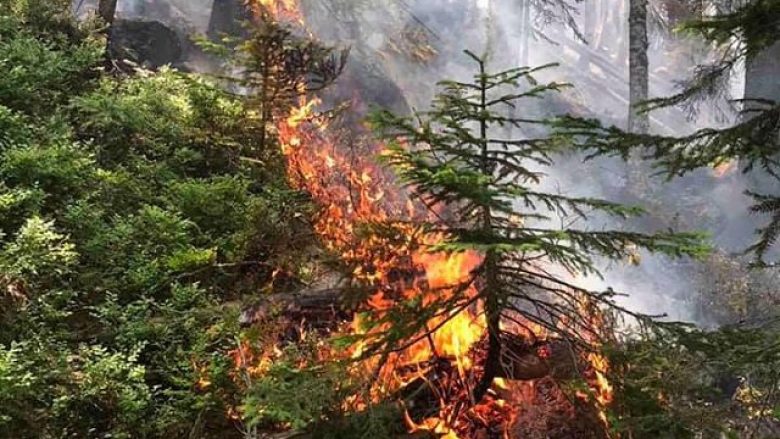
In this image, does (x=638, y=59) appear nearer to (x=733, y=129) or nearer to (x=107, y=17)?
(x=733, y=129)

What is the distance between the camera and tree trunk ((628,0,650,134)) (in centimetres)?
1512

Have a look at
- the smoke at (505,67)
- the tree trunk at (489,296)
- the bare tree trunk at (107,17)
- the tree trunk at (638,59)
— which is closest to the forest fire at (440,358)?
the tree trunk at (489,296)

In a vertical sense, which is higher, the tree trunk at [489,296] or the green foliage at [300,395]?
the tree trunk at [489,296]

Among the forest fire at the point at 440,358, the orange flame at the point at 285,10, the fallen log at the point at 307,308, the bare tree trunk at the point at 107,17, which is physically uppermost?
the orange flame at the point at 285,10

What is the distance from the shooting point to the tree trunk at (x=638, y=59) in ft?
49.6

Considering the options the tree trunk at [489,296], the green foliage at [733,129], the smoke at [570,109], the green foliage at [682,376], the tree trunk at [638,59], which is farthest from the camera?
the smoke at [570,109]

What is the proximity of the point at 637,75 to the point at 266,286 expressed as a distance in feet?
43.8

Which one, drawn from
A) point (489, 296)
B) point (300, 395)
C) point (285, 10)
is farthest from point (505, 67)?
point (300, 395)

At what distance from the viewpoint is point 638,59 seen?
15617 mm

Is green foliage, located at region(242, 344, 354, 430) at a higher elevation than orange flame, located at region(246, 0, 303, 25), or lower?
lower

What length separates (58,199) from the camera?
19.2ft

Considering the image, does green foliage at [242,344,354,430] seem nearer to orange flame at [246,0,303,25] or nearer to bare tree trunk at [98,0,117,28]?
bare tree trunk at [98,0,117,28]

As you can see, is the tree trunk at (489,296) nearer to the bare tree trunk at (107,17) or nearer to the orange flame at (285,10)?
the bare tree trunk at (107,17)

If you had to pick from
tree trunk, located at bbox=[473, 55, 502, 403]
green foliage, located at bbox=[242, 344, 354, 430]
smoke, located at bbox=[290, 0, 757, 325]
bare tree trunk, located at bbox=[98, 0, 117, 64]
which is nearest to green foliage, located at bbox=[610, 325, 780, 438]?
tree trunk, located at bbox=[473, 55, 502, 403]
